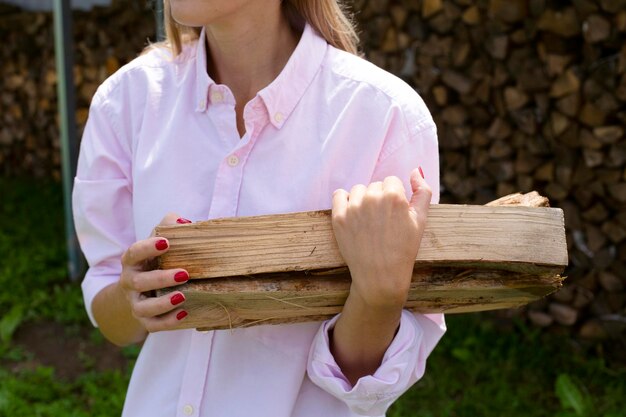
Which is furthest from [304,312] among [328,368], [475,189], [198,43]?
[475,189]

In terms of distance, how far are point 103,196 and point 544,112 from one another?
95.0 inches

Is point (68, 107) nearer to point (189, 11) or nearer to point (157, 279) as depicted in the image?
point (189, 11)

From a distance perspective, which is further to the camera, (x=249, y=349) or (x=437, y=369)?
(x=437, y=369)

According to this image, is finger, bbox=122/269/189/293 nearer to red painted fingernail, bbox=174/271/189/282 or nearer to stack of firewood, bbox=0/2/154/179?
red painted fingernail, bbox=174/271/189/282

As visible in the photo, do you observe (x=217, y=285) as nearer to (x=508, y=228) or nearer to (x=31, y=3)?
(x=508, y=228)

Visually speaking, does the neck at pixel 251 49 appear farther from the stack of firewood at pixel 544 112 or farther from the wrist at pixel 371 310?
the stack of firewood at pixel 544 112

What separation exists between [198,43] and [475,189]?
99.6 inches

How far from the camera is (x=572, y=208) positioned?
3459 millimetres

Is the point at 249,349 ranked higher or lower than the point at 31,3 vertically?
higher

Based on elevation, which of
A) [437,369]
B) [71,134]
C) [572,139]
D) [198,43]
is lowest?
[437,369]

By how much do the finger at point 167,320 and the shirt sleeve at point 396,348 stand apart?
9.2 inches

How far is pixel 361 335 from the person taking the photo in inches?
49.5

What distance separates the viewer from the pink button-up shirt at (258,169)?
4.46 feet

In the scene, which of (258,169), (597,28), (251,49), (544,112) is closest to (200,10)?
(251,49)
